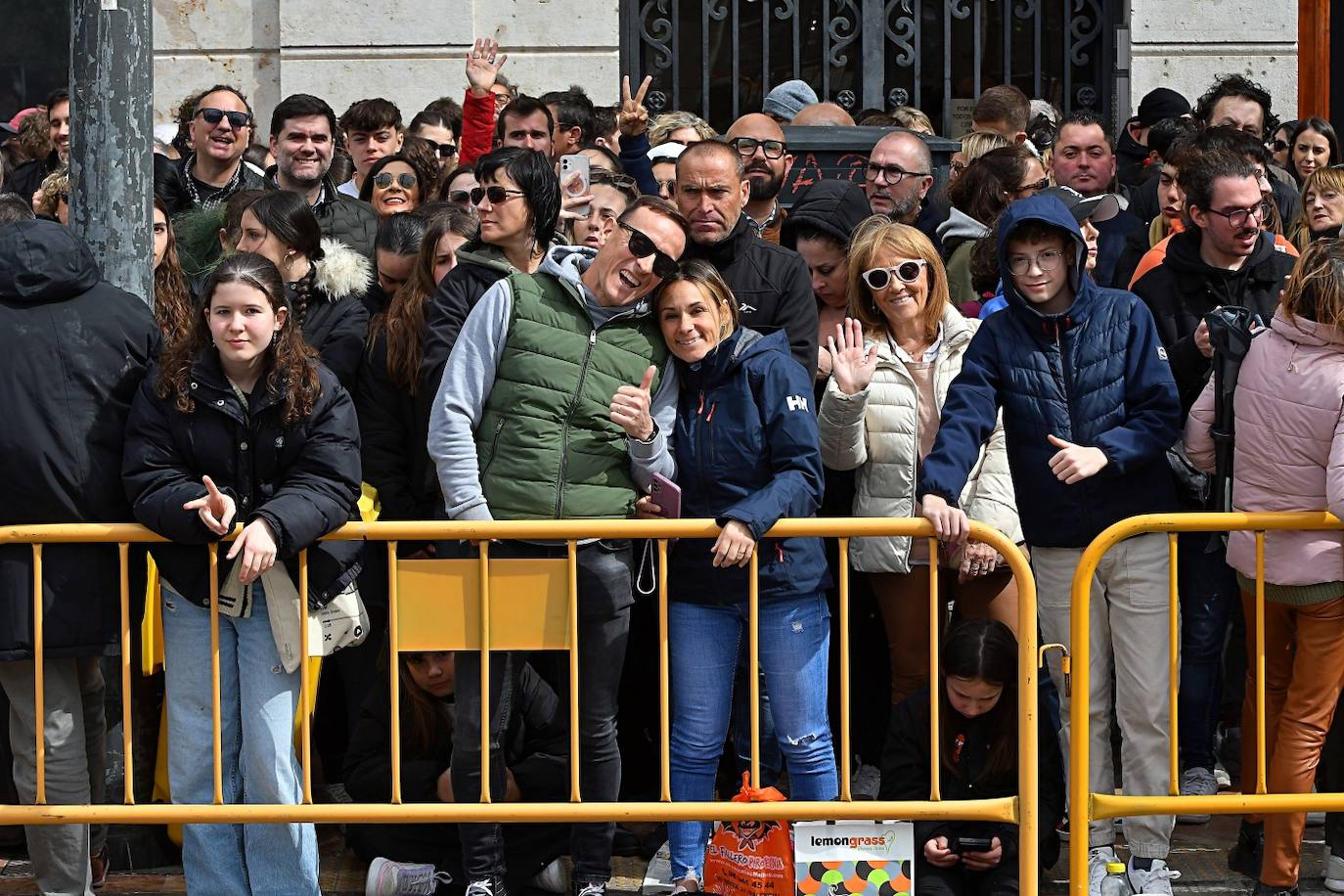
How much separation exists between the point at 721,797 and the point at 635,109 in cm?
302

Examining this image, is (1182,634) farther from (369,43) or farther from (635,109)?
(369,43)

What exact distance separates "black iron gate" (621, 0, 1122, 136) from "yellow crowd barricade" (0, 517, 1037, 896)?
7173 millimetres

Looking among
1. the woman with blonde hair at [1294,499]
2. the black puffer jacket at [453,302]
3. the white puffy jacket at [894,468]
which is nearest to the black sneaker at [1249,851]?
the woman with blonde hair at [1294,499]

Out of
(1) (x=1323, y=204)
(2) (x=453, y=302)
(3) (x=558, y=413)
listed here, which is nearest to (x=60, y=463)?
(2) (x=453, y=302)

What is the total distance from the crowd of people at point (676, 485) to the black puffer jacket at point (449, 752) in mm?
14

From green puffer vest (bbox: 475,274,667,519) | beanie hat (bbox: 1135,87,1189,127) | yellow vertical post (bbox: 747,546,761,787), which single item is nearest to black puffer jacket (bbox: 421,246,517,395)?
green puffer vest (bbox: 475,274,667,519)

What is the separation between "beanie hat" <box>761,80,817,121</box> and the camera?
10.8m

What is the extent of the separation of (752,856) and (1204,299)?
2.63 m

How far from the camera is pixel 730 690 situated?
19.3ft

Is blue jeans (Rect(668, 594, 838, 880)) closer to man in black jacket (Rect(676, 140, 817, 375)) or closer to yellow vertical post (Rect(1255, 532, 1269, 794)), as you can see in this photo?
man in black jacket (Rect(676, 140, 817, 375))

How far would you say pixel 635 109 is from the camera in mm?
8133

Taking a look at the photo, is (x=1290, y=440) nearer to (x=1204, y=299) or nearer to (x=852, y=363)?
(x=1204, y=299)

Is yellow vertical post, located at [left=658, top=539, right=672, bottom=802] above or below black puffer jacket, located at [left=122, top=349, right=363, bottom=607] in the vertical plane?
below

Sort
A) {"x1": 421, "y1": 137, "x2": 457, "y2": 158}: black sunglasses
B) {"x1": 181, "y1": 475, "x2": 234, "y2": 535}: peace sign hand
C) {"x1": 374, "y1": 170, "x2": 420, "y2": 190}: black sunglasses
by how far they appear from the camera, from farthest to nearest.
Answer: {"x1": 421, "y1": 137, "x2": 457, "y2": 158}: black sunglasses, {"x1": 374, "y1": 170, "x2": 420, "y2": 190}: black sunglasses, {"x1": 181, "y1": 475, "x2": 234, "y2": 535}: peace sign hand
